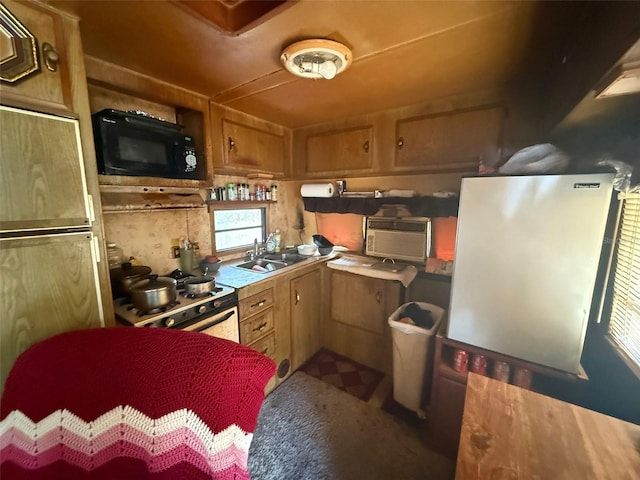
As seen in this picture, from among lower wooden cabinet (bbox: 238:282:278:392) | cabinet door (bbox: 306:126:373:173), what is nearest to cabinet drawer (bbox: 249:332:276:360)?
lower wooden cabinet (bbox: 238:282:278:392)

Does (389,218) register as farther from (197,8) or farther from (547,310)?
(197,8)

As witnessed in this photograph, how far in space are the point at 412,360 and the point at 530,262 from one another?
969mm

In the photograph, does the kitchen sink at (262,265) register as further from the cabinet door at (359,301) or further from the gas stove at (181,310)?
the cabinet door at (359,301)

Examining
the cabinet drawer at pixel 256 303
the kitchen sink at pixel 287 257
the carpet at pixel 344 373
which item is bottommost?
the carpet at pixel 344 373

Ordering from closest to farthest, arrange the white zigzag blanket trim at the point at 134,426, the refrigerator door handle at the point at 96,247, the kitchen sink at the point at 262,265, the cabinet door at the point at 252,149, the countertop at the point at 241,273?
the white zigzag blanket trim at the point at 134,426
the refrigerator door handle at the point at 96,247
the countertop at the point at 241,273
the cabinet door at the point at 252,149
the kitchen sink at the point at 262,265

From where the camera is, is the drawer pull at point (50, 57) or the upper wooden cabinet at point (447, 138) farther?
the upper wooden cabinet at point (447, 138)

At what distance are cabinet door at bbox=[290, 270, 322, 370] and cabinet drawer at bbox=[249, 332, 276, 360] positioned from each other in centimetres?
22

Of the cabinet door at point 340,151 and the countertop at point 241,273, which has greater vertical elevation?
the cabinet door at point 340,151

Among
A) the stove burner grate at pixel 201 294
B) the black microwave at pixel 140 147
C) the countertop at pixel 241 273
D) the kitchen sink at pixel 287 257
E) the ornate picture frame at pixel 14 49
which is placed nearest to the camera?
the ornate picture frame at pixel 14 49

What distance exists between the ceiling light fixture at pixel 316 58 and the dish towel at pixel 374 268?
4.63 feet

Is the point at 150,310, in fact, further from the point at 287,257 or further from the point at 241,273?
the point at 287,257

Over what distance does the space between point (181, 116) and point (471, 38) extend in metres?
1.84

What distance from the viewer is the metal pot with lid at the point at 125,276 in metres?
1.44

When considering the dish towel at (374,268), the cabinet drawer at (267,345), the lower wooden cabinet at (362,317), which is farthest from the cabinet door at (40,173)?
the lower wooden cabinet at (362,317)
